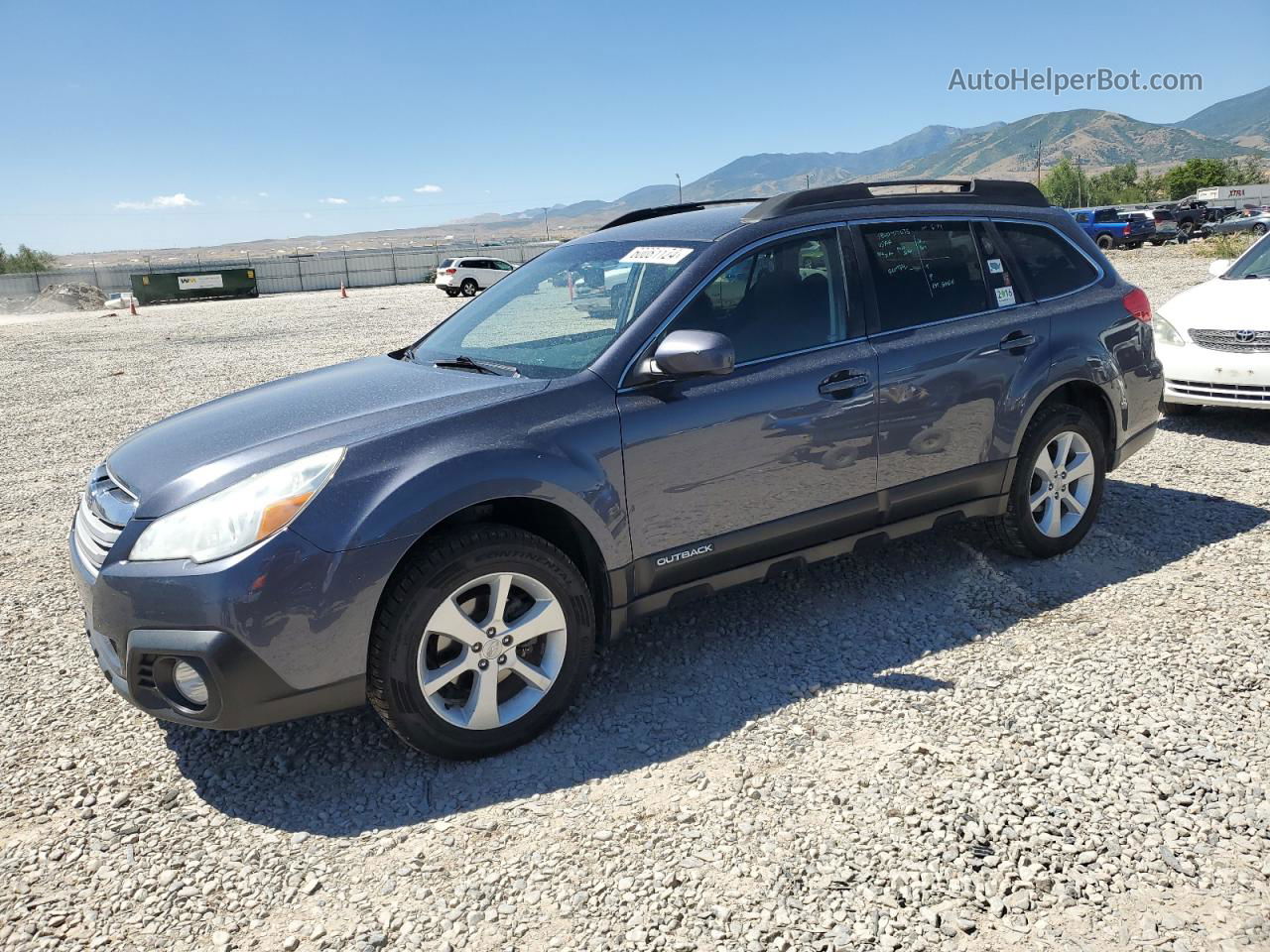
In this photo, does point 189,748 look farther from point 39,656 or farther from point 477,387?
point 477,387

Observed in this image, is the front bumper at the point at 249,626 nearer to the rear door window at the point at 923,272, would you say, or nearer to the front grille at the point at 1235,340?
the rear door window at the point at 923,272

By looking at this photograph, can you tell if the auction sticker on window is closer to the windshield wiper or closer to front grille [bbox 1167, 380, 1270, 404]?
the windshield wiper

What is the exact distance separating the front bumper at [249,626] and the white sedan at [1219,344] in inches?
268

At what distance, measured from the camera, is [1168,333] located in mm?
7602

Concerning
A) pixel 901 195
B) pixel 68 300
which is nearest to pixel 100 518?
pixel 901 195

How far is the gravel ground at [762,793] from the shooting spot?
98.0 inches

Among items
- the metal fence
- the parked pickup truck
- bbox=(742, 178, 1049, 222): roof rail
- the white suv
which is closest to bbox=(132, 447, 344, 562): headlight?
bbox=(742, 178, 1049, 222): roof rail

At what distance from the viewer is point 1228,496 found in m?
5.84

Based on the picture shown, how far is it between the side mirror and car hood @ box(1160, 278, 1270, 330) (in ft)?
18.9

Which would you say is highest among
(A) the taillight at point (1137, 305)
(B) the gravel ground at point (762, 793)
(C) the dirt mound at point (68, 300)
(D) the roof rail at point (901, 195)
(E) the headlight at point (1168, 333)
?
(C) the dirt mound at point (68, 300)

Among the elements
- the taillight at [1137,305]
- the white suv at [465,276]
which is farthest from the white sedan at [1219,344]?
the white suv at [465,276]

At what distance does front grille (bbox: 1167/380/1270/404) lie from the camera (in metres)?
7.04

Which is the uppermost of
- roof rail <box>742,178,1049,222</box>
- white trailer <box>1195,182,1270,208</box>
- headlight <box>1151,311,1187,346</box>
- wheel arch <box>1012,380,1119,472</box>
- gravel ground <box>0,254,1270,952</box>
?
white trailer <box>1195,182,1270,208</box>

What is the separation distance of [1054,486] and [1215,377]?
11.5 ft
